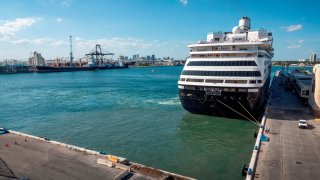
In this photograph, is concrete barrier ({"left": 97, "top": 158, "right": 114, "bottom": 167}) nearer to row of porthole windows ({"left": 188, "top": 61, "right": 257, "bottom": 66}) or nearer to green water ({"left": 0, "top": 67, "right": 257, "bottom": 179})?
green water ({"left": 0, "top": 67, "right": 257, "bottom": 179})

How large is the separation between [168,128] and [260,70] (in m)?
14.6

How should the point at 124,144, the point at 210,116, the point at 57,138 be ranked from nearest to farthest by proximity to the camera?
1. the point at 124,144
2. the point at 57,138
3. the point at 210,116

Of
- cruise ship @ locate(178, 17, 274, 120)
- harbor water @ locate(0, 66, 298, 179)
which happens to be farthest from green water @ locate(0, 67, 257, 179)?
cruise ship @ locate(178, 17, 274, 120)

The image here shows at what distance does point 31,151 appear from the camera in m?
22.3

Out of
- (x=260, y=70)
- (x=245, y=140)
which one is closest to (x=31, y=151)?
(x=245, y=140)

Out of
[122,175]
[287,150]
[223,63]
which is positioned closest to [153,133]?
[223,63]

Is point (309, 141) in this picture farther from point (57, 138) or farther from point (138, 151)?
point (57, 138)

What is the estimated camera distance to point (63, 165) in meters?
19.3

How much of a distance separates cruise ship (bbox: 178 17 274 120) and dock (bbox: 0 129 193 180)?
1902 cm

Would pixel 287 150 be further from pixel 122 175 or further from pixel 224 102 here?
pixel 224 102

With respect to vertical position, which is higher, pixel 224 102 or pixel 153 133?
pixel 224 102

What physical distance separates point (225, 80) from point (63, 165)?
2309cm

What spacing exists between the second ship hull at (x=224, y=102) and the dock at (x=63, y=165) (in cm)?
1892

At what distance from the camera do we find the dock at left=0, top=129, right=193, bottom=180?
57.8 feet
